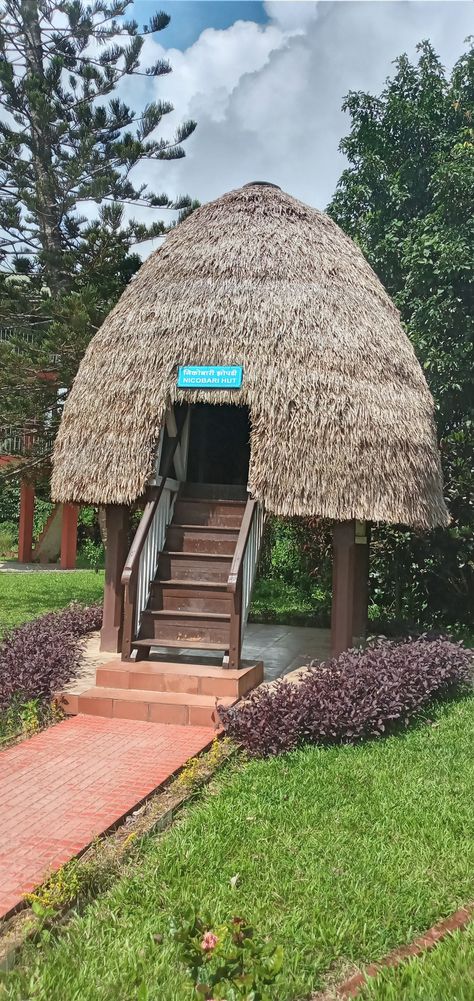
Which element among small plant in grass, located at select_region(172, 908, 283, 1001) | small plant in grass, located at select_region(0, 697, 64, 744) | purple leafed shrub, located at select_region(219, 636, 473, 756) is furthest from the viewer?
small plant in grass, located at select_region(0, 697, 64, 744)

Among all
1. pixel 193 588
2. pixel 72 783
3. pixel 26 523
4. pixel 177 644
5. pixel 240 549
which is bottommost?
pixel 72 783

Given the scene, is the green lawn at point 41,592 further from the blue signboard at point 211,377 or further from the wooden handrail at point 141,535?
the blue signboard at point 211,377

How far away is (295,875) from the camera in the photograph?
3.45 m

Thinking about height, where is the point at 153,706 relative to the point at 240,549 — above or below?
below

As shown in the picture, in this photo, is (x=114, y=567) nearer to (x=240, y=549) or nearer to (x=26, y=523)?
(x=240, y=549)

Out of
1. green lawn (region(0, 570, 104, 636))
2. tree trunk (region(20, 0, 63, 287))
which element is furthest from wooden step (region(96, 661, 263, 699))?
tree trunk (region(20, 0, 63, 287))

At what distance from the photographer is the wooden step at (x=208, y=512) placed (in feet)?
25.5

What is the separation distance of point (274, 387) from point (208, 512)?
1.54 metres

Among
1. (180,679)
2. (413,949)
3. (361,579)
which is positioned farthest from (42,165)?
(413,949)

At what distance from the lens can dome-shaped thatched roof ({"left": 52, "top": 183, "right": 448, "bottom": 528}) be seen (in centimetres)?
684

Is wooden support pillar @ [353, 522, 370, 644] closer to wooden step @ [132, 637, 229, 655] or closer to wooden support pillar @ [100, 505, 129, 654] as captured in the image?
wooden step @ [132, 637, 229, 655]

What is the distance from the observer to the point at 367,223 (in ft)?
48.6

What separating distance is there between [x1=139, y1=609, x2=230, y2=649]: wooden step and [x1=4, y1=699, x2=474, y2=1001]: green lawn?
5.79ft

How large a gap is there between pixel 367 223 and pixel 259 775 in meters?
12.4
